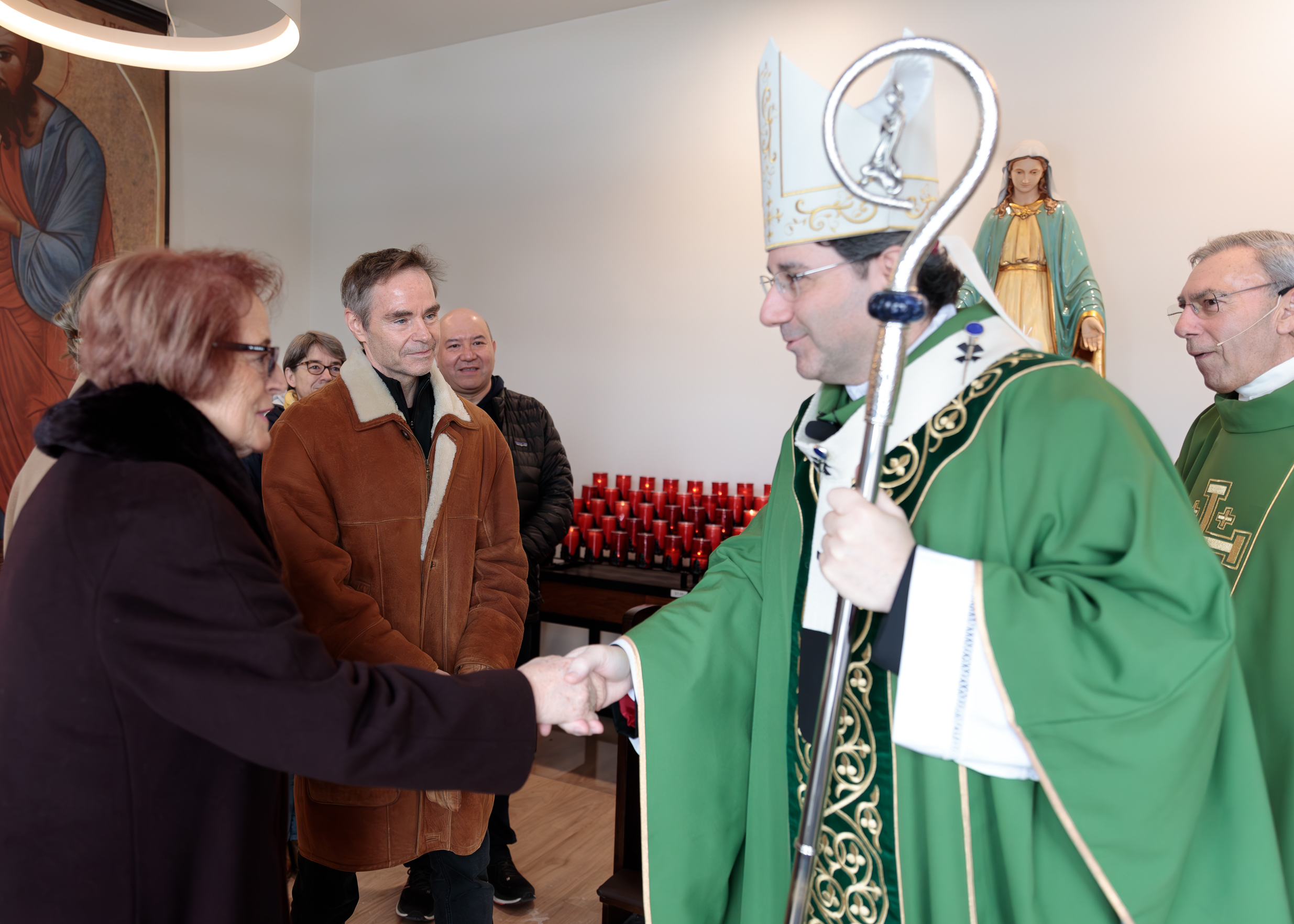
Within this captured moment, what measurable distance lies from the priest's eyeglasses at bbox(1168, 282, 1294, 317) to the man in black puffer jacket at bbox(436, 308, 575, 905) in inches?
86.1

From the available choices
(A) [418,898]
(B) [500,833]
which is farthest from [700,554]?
(A) [418,898]

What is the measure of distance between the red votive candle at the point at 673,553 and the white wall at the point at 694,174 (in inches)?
46.3

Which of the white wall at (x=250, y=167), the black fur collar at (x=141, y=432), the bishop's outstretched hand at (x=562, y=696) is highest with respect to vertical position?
the white wall at (x=250, y=167)

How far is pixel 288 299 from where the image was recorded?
7316 millimetres

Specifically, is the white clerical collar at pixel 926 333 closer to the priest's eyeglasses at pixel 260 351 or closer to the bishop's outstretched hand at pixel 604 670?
the bishop's outstretched hand at pixel 604 670

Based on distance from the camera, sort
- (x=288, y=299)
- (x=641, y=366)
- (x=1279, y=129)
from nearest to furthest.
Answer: (x=1279, y=129) → (x=641, y=366) → (x=288, y=299)

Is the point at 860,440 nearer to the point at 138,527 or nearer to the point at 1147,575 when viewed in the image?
the point at 1147,575

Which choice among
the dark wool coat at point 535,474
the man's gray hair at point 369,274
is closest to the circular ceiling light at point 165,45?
the man's gray hair at point 369,274

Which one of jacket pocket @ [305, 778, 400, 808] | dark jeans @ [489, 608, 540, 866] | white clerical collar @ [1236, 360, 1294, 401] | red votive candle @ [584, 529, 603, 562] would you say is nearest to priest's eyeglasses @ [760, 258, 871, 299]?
white clerical collar @ [1236, 360, 1294, 401]

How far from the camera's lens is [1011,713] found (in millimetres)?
1089

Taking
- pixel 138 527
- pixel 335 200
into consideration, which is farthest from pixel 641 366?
pixel 138 527

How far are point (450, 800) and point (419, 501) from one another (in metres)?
0.70

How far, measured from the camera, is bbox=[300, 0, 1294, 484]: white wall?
15.2ft

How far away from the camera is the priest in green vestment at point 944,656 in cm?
108
